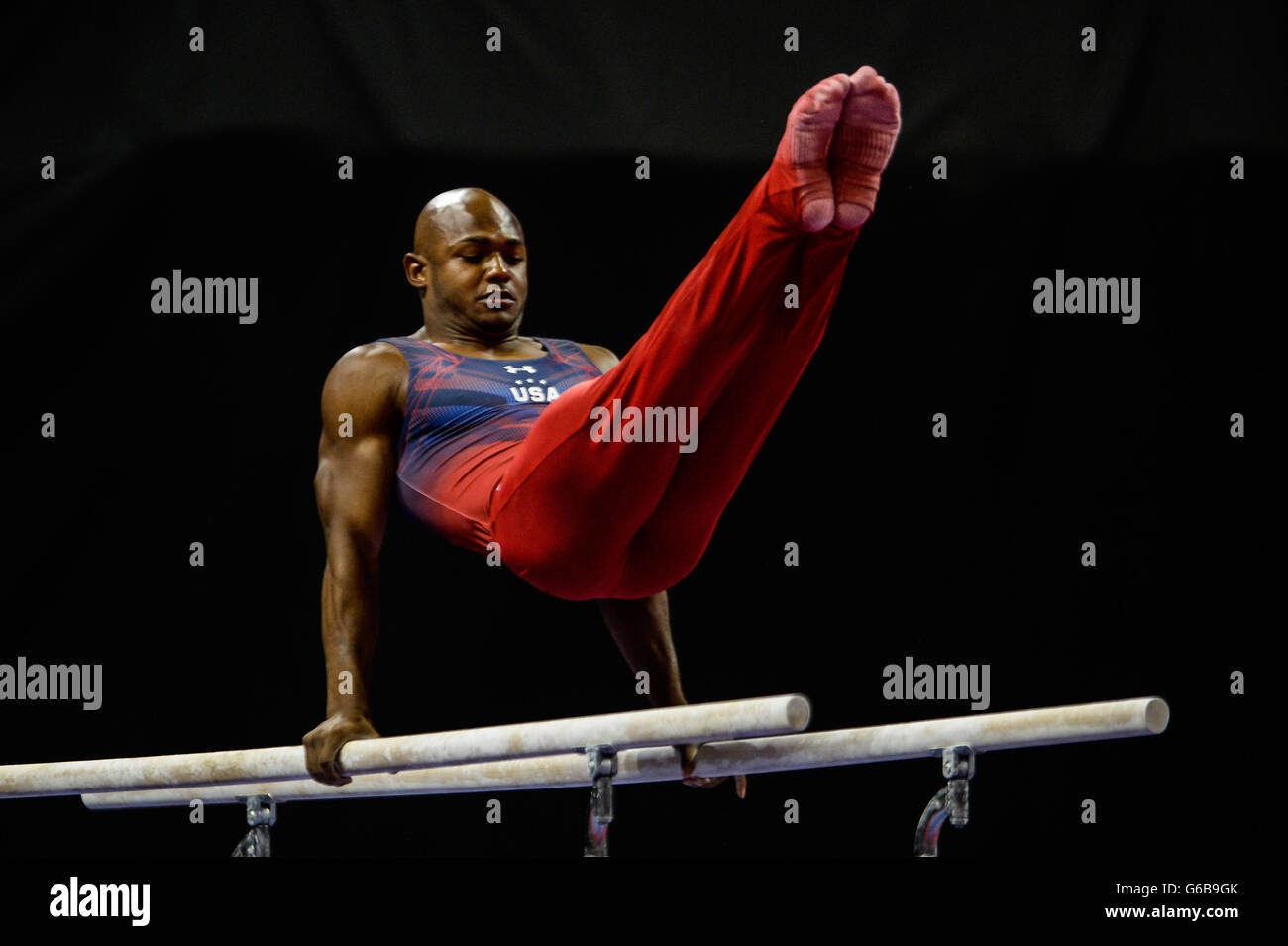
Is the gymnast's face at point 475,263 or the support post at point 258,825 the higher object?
the gymnast's face at point 475,263

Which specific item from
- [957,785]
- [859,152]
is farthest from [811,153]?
[957,785]

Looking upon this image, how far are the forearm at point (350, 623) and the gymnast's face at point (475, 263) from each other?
2.49 ft

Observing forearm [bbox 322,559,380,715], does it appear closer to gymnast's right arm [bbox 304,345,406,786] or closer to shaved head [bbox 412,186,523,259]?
gymnast's right arm [bbox 304,345,406,786]

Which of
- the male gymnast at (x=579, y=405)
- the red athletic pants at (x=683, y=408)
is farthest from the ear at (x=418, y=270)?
the red athletic pants at (x=683, y=408)

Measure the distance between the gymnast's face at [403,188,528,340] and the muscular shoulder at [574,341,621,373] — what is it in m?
0.28

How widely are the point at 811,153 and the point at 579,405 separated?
33.9 inches

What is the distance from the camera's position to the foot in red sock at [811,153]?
3.11m

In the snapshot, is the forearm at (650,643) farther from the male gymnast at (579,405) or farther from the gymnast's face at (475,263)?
the gymnast's face at (475,263)

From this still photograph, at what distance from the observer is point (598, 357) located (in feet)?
15.7

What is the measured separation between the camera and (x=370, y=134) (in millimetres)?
5895
